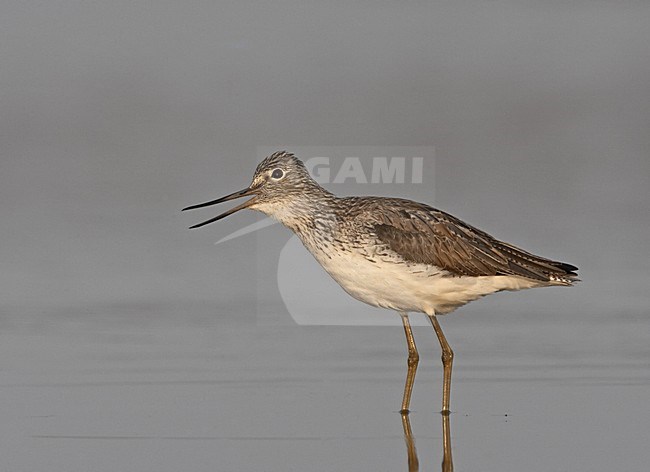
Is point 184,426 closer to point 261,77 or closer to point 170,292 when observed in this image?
point 170,292

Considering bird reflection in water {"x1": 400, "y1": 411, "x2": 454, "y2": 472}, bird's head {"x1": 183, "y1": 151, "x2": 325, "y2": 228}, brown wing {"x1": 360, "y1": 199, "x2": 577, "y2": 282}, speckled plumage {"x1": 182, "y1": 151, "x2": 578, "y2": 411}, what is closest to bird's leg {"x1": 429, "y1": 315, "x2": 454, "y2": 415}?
speckled plumage {"x1": 182, "y1": 151, "x2": 578, "y2": 411}

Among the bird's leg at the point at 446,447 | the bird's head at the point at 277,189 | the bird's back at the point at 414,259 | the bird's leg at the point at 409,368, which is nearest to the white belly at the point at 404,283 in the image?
the bird's back at the point at 414,259

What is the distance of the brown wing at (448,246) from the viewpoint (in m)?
10.1

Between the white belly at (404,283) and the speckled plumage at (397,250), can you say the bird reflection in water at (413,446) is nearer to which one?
the speckled plumage at (397,250)

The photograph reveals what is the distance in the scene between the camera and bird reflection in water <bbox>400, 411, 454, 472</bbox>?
801cm

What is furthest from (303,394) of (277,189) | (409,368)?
(277,189)

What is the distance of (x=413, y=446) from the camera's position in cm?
852

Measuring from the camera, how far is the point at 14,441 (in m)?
8.34

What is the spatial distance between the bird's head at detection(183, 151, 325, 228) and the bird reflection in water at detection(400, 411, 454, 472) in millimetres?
1881

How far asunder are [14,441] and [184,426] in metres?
1.00

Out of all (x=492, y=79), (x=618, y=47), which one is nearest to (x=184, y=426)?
(x=492, y=79)

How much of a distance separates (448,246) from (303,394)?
58.9 inches

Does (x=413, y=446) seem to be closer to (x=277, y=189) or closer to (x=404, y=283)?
(x=404, y=283)

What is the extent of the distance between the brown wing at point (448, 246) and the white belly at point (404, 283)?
7 cm
